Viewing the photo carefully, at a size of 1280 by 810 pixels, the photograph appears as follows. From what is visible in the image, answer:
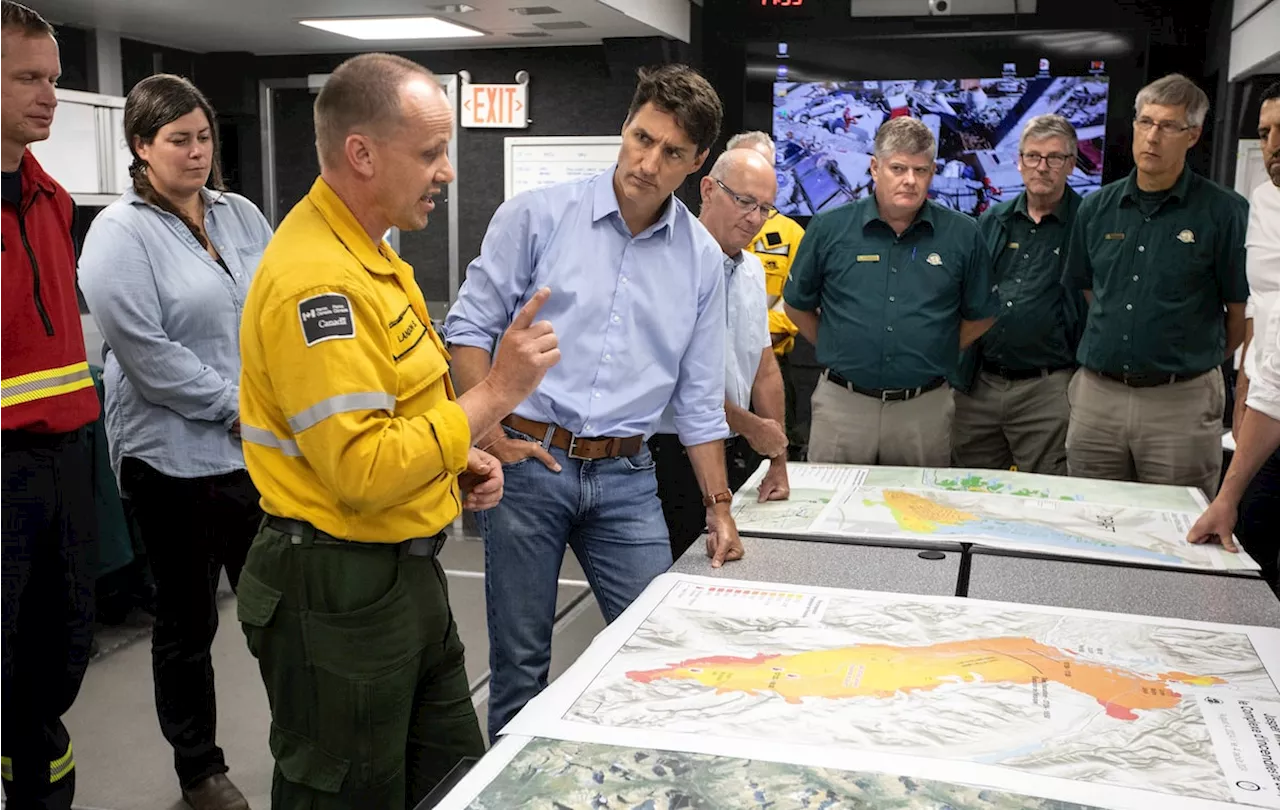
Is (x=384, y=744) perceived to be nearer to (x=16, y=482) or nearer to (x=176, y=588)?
(x=16, y=482)

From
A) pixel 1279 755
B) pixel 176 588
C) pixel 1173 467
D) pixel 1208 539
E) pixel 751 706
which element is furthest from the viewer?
pixel 1173 467

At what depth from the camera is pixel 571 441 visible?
2.12m

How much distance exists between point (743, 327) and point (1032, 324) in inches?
48.2

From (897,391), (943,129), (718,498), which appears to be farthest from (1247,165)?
(718,498)

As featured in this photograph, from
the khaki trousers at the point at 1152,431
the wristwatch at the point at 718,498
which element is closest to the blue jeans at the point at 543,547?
the wristwatch at the point at 718,498

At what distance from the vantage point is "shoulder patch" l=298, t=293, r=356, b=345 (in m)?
1.37

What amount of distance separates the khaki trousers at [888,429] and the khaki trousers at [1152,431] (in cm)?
40

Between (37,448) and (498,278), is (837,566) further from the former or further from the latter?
(37,448)

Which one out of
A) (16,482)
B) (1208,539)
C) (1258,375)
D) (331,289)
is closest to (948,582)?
(1208,539)

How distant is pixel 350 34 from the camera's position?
5.77 metres

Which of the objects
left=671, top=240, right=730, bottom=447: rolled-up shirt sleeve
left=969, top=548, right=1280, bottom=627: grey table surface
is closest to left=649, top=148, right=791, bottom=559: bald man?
left=671, top=240, right=730, bottom=447: rolled-up shirt sleeve

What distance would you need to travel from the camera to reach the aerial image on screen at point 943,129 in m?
5.25

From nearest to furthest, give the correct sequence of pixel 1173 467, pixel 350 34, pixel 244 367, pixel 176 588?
pixel 244 367 → pixel 176 588 → pixel 1173 467 → pixel 350 34

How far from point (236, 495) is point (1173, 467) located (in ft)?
8.13
